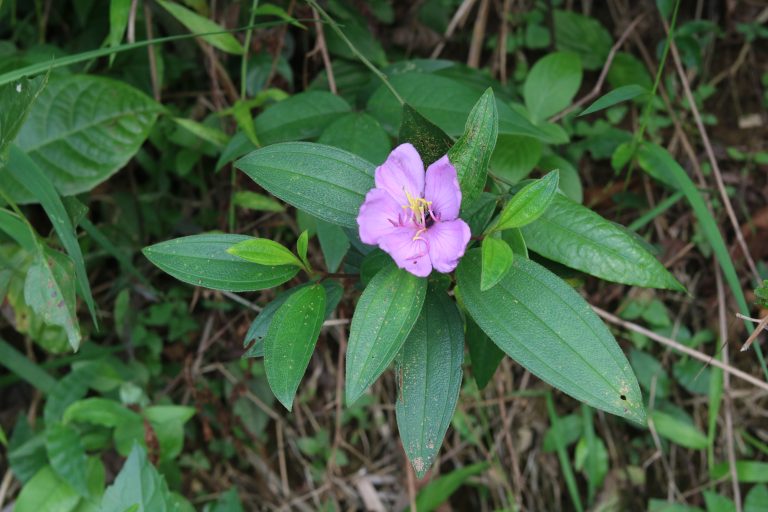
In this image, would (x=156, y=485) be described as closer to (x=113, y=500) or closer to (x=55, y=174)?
(x=113, y=500)

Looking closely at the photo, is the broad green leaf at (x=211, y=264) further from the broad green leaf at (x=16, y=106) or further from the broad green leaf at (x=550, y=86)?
the broad green leaf at (x=550, y=86)

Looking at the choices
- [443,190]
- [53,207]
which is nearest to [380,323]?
[443,190]

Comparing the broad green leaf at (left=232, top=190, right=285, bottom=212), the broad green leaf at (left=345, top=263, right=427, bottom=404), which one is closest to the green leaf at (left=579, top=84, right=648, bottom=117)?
the broad green leaf at (left=345, top=263, right=427, bottom=404)

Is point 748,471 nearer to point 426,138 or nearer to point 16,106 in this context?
point 426,138

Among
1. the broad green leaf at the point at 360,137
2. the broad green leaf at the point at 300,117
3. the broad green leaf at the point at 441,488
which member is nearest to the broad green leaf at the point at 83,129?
the broad green leaf at the point at 300,117

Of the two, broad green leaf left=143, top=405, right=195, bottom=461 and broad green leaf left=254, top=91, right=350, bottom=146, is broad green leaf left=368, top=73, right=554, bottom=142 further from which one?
broad green leaf left=143, top=405, right=195, bottom=461

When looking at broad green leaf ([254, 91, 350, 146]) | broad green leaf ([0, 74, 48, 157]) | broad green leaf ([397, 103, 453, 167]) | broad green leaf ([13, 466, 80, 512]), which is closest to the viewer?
broad green leaf ([397, 103, 453, 167])

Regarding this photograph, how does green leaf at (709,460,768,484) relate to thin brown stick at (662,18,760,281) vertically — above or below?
below

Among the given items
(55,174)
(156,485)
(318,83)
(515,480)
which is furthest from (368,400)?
(55,174)
